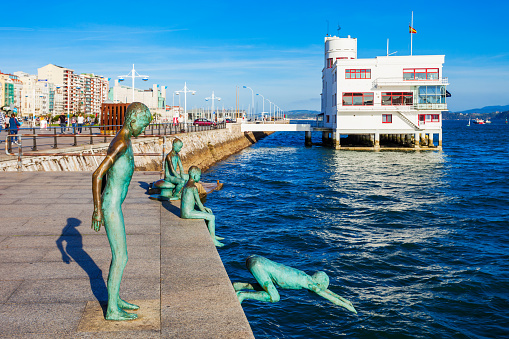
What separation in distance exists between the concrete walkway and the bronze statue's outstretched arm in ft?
3.69

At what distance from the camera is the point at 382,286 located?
11.2m

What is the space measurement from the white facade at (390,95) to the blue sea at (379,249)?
84.3ft

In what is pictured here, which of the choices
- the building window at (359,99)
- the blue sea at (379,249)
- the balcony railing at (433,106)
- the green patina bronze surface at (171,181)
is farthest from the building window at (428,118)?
the green patina bronze surface at (171,181)

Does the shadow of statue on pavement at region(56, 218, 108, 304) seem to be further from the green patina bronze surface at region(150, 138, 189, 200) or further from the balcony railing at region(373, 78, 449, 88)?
the balcony railing at region(373, 78, 449, 88)

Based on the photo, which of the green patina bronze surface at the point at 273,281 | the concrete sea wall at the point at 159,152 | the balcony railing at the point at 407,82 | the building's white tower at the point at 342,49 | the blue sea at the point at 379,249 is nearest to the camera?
the green patina bronze surface at the point at 273,281

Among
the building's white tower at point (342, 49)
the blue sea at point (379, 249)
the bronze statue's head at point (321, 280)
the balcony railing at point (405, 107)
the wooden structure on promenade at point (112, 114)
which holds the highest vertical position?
the building's white tower at point (342, 49)

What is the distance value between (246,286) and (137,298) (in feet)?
5.18

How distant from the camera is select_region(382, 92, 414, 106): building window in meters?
56.0

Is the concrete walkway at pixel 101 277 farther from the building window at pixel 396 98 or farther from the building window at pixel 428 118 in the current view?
the building window at pixel 428 118

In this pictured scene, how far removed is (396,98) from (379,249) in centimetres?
4510

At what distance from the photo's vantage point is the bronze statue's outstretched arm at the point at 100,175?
4.63 m

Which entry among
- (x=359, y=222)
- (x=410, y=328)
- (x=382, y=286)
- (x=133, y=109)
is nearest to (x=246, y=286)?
(x=133, y=109)

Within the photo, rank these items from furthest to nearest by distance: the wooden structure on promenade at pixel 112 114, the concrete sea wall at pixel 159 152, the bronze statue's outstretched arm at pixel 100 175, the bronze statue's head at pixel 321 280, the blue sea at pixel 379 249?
the wooden structure on promenade at pixel 112 114
the concrete sea wall at pixel 159 152
the blue sea at pixel 379 249
the bronze statue's head at pixel 321 280
the bronze statue's outstretched arm at pixel 100 175

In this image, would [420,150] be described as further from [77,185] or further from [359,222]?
[77,185]
